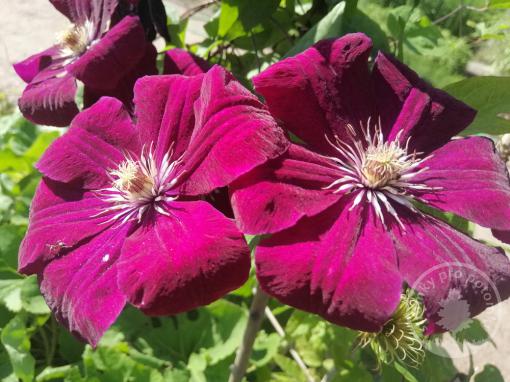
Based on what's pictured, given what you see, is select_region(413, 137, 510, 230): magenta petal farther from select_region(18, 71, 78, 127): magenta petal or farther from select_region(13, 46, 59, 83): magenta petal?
select_region(13, 46, 59, 83): magenta petal

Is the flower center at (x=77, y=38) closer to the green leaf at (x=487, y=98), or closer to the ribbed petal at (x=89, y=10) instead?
the ribbed petal at (x=89, y=10)

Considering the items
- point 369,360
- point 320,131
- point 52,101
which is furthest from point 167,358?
point 320,131

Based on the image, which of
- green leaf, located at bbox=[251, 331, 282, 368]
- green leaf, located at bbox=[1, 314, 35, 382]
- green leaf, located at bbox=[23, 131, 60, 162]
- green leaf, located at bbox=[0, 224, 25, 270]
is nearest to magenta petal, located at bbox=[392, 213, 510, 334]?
green leaf, located at bbox=[251, 331, 282, 368]

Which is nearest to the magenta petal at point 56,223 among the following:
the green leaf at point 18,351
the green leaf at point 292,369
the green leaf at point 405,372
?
the green leaf at point 405,372

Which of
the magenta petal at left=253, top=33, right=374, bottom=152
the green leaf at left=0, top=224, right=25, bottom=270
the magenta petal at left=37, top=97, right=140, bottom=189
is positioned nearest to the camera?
the magenta petal at left=253, top=33, right=374, bottom=152

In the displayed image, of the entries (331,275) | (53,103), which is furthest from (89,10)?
(331,275)
